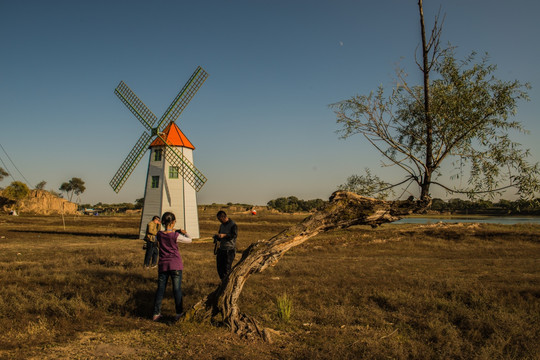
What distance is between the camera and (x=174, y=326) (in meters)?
7.95

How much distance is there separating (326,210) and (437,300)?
5117mm

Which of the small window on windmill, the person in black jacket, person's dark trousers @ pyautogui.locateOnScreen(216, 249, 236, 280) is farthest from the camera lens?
the small window on windmill

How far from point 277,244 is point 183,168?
26134 mm

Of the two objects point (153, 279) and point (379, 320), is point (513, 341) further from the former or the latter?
point (153, 279)

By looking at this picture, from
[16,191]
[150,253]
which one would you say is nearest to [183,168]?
[150,253]

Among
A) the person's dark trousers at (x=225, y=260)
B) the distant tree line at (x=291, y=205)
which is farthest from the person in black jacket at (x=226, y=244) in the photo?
the distant tree line at (x=291, y=205)

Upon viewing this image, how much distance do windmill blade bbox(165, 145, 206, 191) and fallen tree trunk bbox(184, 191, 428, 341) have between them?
25683 millimetres

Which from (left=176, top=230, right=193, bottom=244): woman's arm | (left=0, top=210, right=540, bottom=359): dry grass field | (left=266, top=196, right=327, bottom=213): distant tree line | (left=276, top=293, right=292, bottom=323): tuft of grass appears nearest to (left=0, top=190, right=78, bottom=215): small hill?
(left=266, top=196, right=327, bottom=213): distant tree line

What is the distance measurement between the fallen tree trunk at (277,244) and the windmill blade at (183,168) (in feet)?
84.3

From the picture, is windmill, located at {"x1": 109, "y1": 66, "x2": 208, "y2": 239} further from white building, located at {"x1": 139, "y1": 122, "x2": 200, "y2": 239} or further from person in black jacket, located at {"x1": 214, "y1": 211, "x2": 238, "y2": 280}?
person in black jacket, located at {"x1": 214, "y1": 211, "x2": 238, "y2": 280}

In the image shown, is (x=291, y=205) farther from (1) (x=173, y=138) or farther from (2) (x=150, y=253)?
(2) (x=150, y=253)

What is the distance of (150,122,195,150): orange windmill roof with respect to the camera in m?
33.9

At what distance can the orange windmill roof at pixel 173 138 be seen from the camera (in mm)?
33938

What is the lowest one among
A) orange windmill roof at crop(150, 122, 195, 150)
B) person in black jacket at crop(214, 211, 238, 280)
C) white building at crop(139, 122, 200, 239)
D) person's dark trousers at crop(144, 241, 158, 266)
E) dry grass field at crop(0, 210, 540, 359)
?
dry grass field at crop(0, 210, 540, 359)
